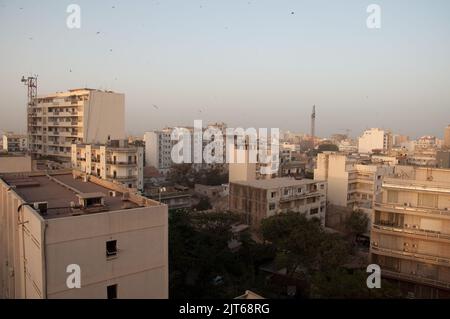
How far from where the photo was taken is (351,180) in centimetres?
2366

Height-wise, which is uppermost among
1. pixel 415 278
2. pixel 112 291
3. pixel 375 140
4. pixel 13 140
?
pixel 375 140

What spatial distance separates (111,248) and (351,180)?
785 inches

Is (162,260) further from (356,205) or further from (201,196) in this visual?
(201,196)

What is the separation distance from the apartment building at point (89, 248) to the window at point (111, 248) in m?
0.02

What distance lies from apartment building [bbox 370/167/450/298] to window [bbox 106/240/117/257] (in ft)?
30.6

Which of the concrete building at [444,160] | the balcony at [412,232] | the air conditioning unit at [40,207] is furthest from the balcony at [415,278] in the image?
the air conditioning unit at [40,207]

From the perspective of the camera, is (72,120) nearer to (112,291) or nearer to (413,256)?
(112,291)

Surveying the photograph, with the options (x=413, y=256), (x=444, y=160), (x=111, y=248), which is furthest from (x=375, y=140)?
(x=111, y=248)

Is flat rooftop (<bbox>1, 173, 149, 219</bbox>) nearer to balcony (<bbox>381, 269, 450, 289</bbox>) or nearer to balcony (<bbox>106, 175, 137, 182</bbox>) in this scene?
balcony (<bbox>106, 175, 137, 182</bbox>)

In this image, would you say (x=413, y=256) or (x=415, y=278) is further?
(x=413, y=256)

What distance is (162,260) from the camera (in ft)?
22.4

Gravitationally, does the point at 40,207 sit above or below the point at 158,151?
above

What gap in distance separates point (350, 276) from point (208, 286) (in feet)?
14.7
